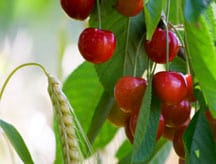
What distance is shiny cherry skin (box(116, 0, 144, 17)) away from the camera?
67 cm

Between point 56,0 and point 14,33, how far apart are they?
13 centimetres

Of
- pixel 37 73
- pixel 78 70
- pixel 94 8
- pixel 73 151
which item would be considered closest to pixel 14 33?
pixel 37 73

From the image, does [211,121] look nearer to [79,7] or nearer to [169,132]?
[169,132]

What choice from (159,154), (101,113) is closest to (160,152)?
(159,154)

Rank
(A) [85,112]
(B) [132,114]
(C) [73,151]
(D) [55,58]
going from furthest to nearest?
(D) [55,58] → (A) [85,112] → (B) [132,114] → (C) [73,151]

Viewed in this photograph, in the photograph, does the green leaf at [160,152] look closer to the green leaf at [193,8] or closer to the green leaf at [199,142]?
the green leaf at [199,142]

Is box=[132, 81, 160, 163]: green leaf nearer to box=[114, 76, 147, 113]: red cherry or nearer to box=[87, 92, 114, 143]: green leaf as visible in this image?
box=[114, 76, 147, 113]: red cherry

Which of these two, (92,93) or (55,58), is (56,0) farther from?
(92,93)

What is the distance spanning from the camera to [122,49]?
0.77 m

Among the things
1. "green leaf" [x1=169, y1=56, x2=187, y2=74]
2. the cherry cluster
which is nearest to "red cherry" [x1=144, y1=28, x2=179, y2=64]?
the cherry cluster

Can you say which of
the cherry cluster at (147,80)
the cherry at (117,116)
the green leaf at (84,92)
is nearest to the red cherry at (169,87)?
the cherry cluster at (147,80)

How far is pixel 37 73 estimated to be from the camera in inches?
53.2

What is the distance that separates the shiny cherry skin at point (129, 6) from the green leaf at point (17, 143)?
19 cm

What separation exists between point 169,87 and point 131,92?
47 millimetres
